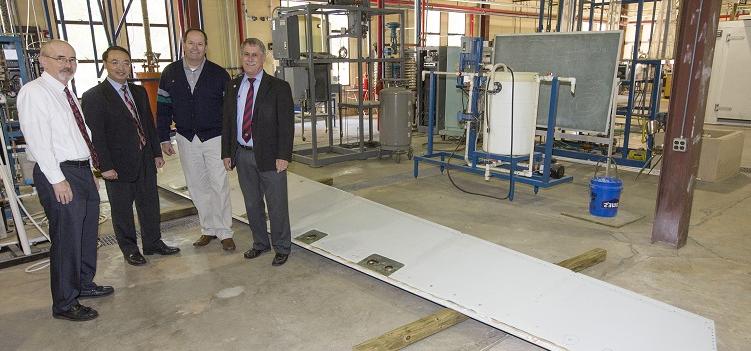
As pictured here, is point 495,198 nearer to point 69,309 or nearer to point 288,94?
point 288,94

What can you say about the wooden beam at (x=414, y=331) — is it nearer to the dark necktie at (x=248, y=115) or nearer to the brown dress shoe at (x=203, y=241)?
the dark necktie at (x=248, y=115)

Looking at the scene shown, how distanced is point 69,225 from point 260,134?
1.20 metres

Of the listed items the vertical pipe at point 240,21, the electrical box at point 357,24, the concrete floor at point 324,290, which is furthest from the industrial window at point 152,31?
the concrete floor at point 324,290

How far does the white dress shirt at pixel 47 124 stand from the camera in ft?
7.71

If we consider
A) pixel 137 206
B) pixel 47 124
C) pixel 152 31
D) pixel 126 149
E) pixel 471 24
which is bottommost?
pixel 137 206

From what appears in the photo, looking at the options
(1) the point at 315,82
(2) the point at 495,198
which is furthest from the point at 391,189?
(1) the point at 315,82

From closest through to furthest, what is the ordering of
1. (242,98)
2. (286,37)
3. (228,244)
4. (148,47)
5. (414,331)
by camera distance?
(414,331) → (242,98) → (228,244) → (286,37) → (148,47)

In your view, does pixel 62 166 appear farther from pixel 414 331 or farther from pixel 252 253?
pixel 414 331

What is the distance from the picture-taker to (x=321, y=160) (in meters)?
6.73

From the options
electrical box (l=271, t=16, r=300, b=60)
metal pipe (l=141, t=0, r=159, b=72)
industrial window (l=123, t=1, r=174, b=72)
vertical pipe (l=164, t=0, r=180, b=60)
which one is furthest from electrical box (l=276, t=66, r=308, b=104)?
industrial window (l=123, t=1, r=174, b=72)

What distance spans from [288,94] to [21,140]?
3.58 metres

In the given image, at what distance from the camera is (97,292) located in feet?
9.87

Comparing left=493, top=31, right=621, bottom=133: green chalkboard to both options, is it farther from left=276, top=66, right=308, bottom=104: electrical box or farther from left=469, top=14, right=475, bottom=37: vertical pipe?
left=469, top=14, right=475, bottom=37: vertical pipe

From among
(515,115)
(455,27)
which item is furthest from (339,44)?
(515,115)
